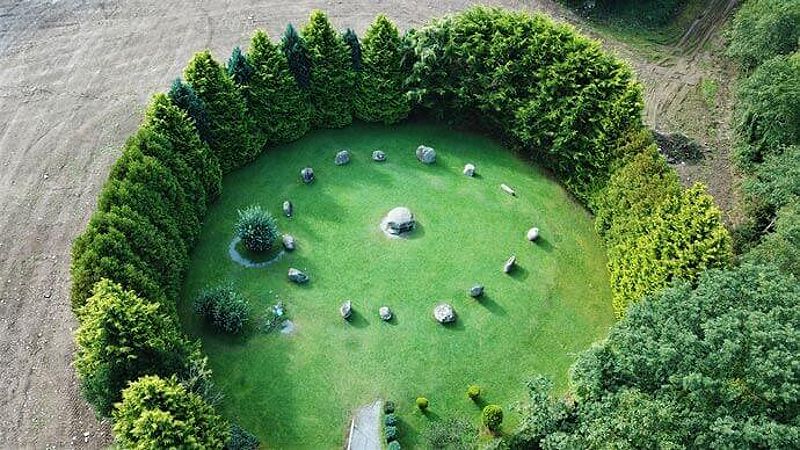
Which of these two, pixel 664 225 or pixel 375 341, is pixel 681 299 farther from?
pixel 375 341

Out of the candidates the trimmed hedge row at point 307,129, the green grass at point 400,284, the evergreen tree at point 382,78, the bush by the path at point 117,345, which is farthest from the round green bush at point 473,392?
the evergreen tree at point 382,78

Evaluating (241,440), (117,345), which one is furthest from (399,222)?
(117,345)

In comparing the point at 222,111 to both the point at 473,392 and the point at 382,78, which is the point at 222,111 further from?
the point at 473,392

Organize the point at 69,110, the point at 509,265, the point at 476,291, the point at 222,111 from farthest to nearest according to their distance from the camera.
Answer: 1. the point at 69,110
2. the point at 222,111
3. the point at 509,265
4. the point at 476,291

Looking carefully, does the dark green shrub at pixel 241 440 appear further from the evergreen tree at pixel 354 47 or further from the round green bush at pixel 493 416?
the evergreen tree at pixel 354 47

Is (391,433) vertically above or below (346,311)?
Result: below

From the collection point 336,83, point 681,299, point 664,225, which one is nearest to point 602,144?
point 664,225

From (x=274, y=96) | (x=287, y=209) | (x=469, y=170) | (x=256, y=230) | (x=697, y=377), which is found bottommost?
(x=287, y=209)
